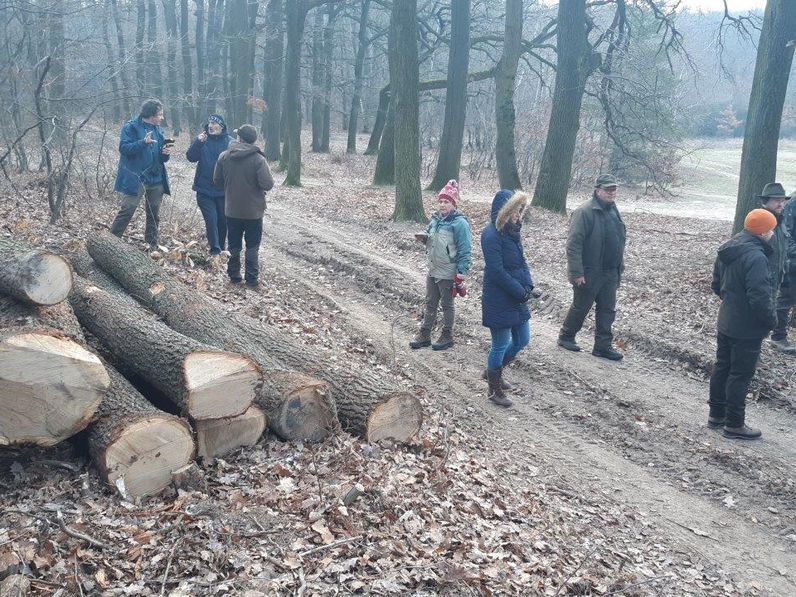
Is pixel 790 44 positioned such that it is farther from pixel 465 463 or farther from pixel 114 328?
pixel 114 328

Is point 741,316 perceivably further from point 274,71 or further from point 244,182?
point 274,71

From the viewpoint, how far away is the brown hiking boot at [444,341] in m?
8.82

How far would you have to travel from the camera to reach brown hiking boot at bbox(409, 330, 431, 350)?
8852mm

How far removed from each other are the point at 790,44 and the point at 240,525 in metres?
11.2

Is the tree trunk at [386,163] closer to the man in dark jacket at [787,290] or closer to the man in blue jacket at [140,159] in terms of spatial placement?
the man in blue jacket at [140,159]

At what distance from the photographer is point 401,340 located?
361 inches

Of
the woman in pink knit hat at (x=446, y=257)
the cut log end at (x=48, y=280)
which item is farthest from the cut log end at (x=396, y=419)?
the woman in pink knit hat at (x=446, y=257)

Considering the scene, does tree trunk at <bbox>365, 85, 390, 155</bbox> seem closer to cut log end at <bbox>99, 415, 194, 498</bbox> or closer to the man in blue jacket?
the man in blue jacket

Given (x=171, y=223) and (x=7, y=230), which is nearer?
(x=7, y=230)

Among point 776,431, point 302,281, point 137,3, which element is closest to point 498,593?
point 776,431

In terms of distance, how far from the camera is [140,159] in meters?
9.72

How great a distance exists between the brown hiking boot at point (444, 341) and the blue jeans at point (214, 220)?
13.5ft

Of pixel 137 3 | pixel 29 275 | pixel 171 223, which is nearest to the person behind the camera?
pixel 29 275

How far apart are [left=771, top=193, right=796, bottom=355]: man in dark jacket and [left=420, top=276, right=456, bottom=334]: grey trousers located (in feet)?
14.2
